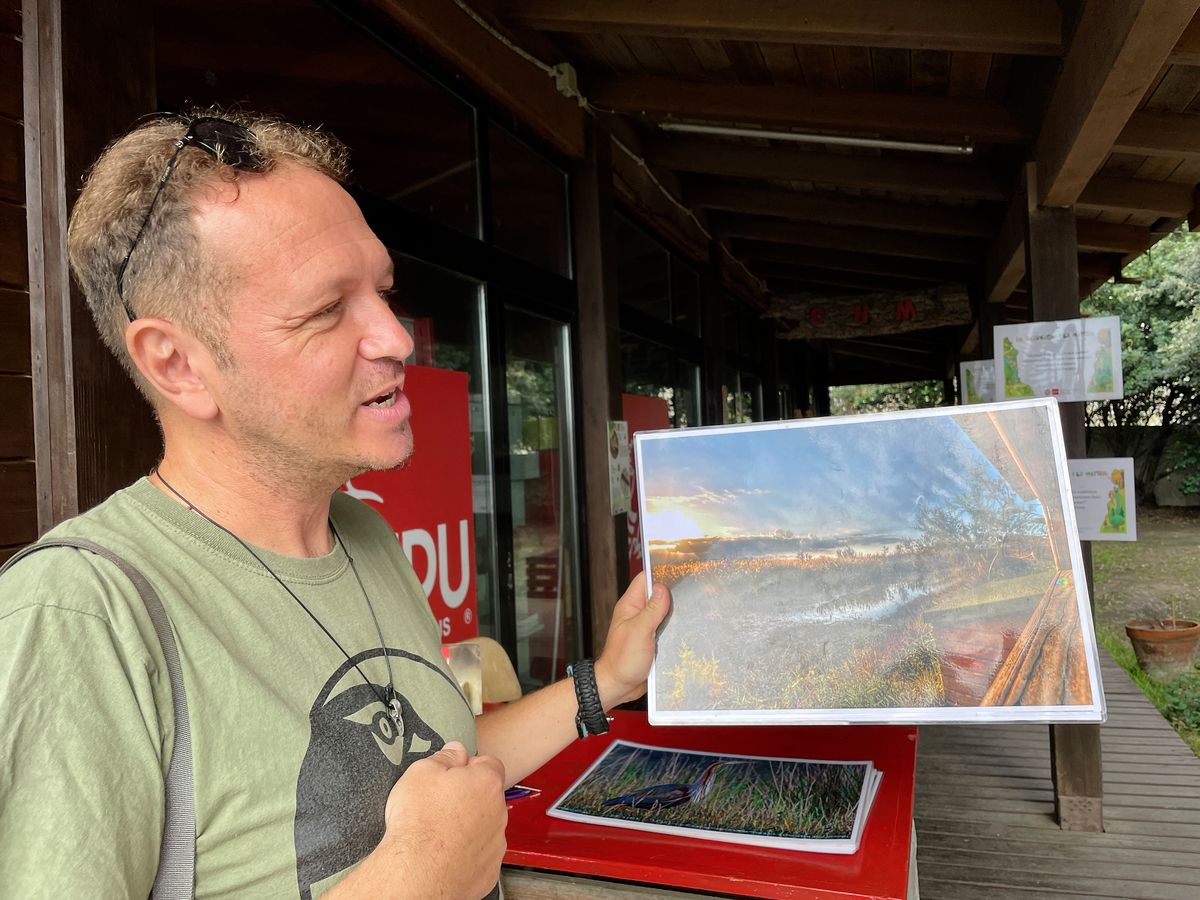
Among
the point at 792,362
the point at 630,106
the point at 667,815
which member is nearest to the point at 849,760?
the point at 667,815

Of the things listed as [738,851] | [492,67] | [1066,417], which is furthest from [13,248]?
[1066,417]

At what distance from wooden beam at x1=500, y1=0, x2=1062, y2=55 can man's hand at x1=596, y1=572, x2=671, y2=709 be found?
211cm

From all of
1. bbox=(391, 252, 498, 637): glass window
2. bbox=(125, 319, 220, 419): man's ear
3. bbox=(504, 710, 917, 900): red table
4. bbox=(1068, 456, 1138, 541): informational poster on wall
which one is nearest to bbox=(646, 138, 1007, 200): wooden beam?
bbox=(1068, 456, 1138, 541): informational poster on wall

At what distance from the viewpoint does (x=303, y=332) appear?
0.91 m

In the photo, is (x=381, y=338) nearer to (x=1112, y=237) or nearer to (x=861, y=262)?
(x=1112, y=237)

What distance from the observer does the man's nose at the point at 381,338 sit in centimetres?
97

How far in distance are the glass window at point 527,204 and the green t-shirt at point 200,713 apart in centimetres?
250

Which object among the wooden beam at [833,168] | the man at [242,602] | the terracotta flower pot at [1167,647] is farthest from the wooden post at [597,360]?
the terracotta flower pot at [1167,647]

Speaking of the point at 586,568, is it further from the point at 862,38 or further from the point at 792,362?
the point at 792,362

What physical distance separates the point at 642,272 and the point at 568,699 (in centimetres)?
403

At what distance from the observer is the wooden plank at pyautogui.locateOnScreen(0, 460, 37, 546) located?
4.63 ft

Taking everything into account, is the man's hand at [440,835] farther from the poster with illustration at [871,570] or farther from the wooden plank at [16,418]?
the wooden plank at [16,418]

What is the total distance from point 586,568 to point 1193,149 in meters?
2.94

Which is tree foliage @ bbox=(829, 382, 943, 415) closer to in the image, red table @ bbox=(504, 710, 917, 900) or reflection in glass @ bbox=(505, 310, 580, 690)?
reflection in glass @ bbox=(505, 310, 580, 690)
